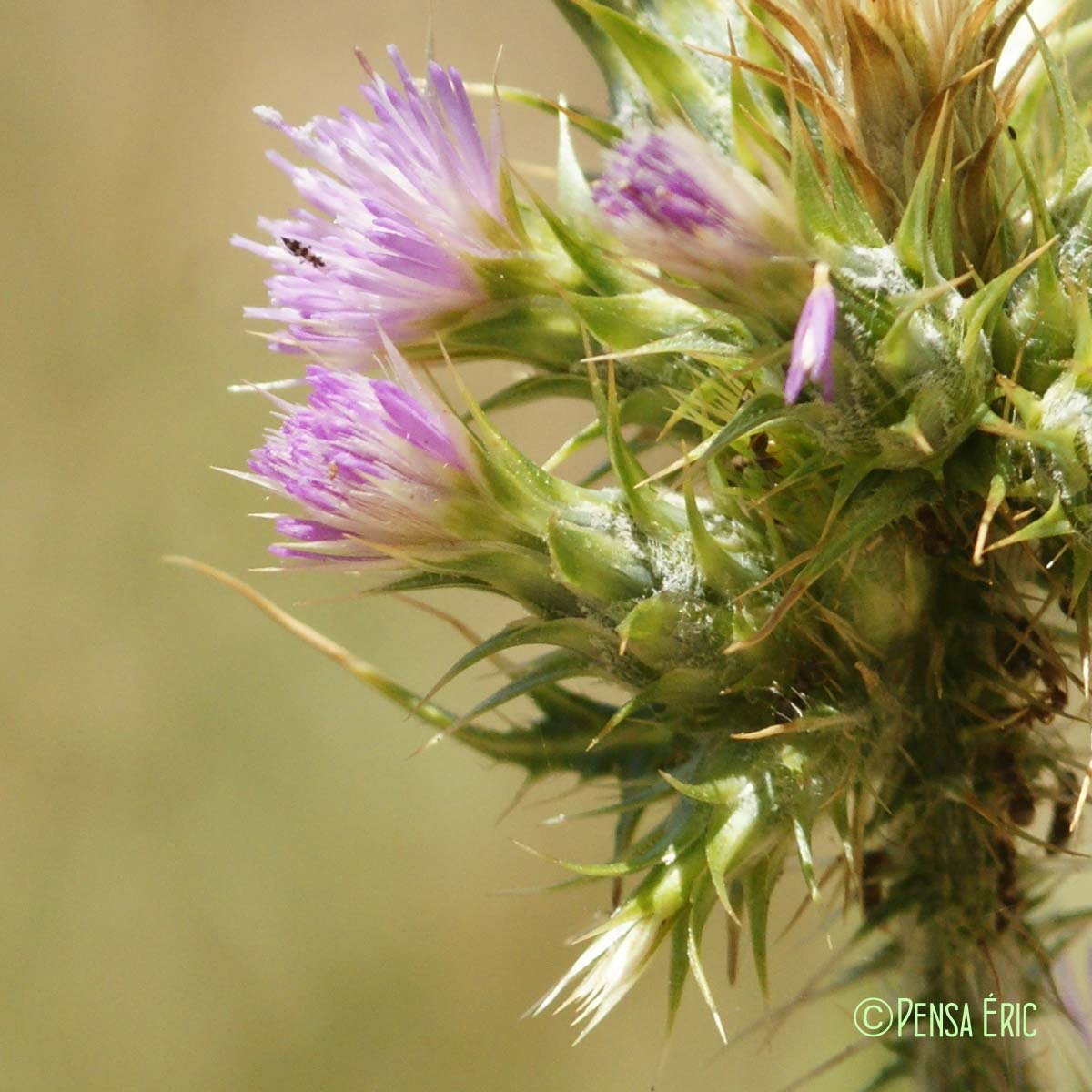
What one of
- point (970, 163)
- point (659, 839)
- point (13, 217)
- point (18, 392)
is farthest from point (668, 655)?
point (13, 217)

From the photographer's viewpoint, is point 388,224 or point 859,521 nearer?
point 859,521

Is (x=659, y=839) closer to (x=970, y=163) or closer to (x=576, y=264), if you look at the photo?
(x=576, y=264)

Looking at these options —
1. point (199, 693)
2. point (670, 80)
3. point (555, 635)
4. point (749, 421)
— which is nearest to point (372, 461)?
point (555, 635)

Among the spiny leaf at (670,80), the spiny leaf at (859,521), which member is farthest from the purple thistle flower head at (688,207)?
the spiny leaf at (670,80)

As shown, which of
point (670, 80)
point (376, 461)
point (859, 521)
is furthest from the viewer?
point (670, 80)

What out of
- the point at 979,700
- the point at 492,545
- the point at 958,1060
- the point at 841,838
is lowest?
the point at 958,1060

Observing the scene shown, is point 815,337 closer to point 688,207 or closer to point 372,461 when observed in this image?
point 688,207
